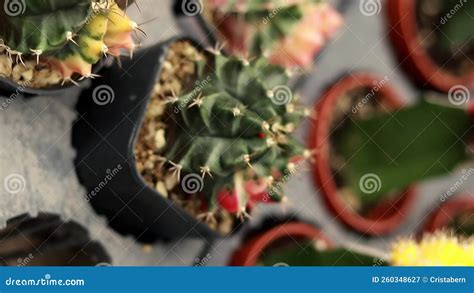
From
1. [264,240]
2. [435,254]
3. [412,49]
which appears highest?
[412,49]

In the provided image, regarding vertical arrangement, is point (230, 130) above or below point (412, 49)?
below

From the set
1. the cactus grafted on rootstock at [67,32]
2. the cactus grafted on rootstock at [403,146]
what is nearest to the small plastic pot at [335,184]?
the cactus grafted on rootstock at [403,146]

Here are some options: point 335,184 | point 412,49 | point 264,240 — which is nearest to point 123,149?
point 264,240

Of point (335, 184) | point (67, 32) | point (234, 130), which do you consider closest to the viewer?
point (67, 32)

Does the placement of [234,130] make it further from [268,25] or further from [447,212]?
[447,212]

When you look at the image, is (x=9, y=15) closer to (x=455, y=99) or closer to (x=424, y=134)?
(x=424, y=134)

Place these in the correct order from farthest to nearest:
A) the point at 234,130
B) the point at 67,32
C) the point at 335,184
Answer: the point at 335,184
the point at 234,130
the point at 67,32

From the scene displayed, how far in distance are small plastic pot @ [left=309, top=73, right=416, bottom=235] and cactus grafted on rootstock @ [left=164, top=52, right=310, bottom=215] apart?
0.18 m

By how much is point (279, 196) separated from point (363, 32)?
396mm

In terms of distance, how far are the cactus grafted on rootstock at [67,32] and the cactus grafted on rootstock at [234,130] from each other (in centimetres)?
12

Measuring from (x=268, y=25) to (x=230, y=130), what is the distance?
21 cm

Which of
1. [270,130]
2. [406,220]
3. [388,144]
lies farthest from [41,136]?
[406,220]

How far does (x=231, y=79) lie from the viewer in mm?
811

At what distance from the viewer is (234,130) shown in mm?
781
